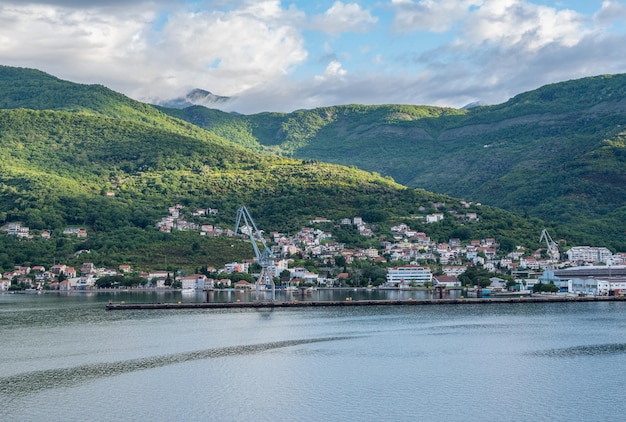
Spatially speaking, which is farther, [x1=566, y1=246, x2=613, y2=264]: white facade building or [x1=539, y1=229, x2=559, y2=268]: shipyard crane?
[x1=566, y1=246, x2=613, y2=264]: white facade building

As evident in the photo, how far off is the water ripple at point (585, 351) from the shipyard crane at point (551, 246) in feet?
144

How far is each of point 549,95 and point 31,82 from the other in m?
104

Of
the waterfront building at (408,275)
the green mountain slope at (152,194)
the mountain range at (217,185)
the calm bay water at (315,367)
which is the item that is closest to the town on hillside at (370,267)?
the waterfront building at (408,275)

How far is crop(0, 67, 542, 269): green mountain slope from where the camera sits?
8175 centimetres

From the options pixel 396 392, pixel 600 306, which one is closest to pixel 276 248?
pixel 600 306

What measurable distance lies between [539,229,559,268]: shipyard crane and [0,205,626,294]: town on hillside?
0.44 feet

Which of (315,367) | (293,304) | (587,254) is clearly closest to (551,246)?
(587,254)

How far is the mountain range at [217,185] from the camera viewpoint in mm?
86419

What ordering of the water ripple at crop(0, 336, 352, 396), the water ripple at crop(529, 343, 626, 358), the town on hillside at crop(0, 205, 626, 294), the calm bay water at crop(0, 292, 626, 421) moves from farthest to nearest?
the town on hillside at crop(0, 205, 626, 294)
the water ripple at crop(529, 343, 626, 358)
the water ripple at crop(0, 336, 352, 396)
the calm bay water at crop(0, 292, 626, 421)

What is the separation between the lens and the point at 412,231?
9250 centimetres

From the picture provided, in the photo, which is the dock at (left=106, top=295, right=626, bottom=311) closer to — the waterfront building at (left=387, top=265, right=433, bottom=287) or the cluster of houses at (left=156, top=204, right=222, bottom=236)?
the waterfront building at (left=387, top=265, right=433, bottom=287)

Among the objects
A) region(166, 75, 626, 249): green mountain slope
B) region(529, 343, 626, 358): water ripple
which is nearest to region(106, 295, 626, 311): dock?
region(529, 343, 626, 358): water ripple

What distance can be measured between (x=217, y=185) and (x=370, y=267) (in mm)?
34418

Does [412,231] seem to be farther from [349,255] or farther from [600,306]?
[600,306]
